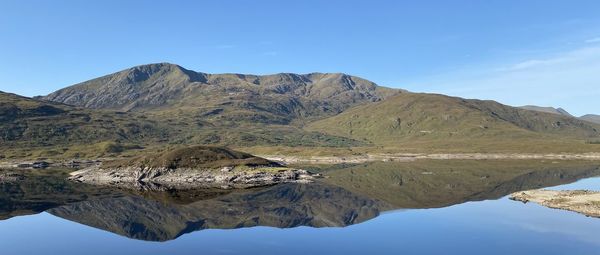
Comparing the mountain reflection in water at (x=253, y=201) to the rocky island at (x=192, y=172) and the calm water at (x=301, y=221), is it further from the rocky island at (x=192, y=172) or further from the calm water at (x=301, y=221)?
the rocky island at (x=192, y=172)

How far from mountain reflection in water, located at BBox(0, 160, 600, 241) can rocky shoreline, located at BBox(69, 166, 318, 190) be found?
32.8 feet

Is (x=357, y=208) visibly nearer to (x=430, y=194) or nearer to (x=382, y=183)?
(x=430, y=194)

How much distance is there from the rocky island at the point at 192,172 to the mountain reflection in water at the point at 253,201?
425 inches

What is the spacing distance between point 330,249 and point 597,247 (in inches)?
1297

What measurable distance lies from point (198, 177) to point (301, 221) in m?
71.4

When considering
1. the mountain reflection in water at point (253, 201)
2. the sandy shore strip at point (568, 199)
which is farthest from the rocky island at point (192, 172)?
the sandy shore strip at point (568, 199)

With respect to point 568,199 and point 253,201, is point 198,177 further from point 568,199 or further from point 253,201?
point 568,199

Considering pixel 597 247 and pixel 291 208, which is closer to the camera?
pixel 597 247

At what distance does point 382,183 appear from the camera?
438ft

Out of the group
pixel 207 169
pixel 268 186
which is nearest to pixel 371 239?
pixel 268 186

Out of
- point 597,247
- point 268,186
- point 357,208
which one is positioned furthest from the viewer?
point 268,186

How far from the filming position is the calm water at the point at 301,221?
58594mm

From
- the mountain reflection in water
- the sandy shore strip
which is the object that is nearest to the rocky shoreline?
the mountain reflection in water

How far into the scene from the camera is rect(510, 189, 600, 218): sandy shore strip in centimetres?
7762
